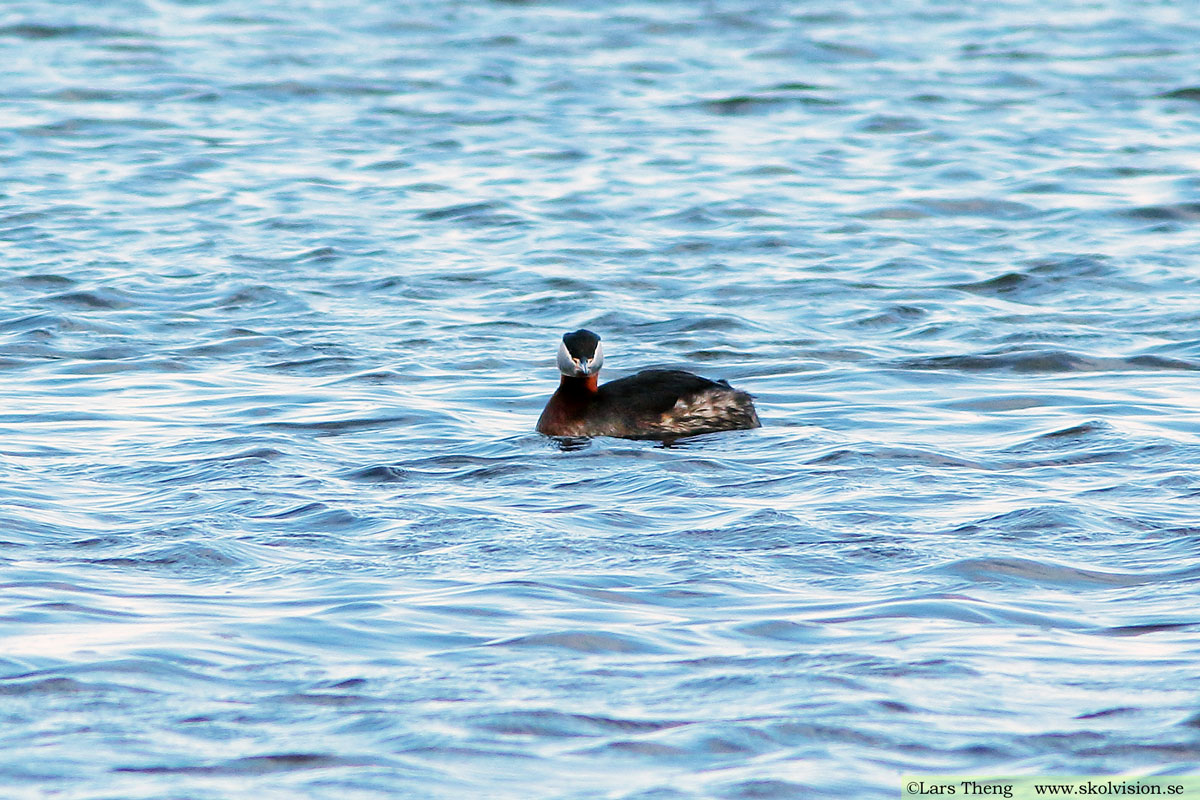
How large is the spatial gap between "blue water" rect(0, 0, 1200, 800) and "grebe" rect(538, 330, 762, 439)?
18 centimetres

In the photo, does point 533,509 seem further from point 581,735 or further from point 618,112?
point 618,112

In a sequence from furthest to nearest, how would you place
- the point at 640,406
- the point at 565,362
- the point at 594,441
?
the point at 565,362 < the point at 640,406 < the point at 594,441

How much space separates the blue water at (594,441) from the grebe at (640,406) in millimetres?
179

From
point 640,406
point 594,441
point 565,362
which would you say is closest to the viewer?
point 594,441

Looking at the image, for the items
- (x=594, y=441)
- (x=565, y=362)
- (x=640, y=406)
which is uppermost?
(x=565, y=362)

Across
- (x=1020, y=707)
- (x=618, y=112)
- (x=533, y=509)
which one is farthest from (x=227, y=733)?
(x=618, y=112)

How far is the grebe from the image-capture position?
10.8 metres

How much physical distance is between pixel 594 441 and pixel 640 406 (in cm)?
40

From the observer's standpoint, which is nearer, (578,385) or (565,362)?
(578,385)

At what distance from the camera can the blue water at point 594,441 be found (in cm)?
596

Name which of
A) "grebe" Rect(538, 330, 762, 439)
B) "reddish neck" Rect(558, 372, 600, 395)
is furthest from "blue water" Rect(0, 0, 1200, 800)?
"reddish neck" Rect(558, 372, 600, 395)

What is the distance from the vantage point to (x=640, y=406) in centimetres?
1098

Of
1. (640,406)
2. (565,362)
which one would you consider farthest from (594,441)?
(565,362)

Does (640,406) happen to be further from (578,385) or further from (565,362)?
(565,362)
